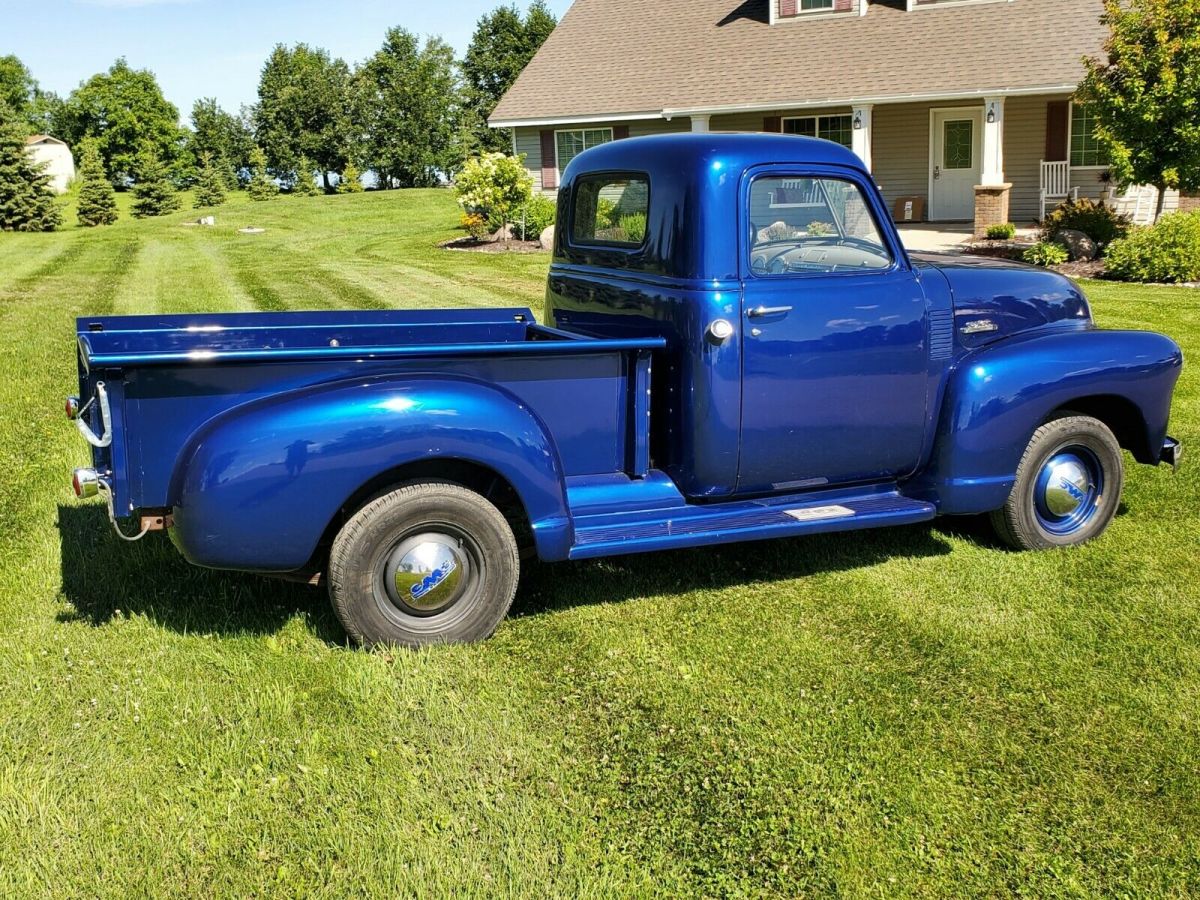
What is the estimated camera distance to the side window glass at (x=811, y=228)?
15.5ft

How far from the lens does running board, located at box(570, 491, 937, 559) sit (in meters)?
4.50

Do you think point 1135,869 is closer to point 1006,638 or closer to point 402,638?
Result: point 1006,638

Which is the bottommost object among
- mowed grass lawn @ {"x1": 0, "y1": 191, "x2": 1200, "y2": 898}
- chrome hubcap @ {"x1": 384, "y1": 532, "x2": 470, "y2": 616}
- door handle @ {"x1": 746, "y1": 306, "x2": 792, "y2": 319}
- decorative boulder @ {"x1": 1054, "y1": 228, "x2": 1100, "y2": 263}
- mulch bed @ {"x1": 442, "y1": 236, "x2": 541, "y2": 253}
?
mowed grass lawn @ {"x1": 0, "y1": 191, "x2": 1200, "y2": 898}

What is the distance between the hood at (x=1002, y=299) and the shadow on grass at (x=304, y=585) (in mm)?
1102

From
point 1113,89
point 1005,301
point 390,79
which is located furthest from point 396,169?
point 1005,301

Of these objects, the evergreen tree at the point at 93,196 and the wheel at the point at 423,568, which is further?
the evergreen tree at the point at 93,196

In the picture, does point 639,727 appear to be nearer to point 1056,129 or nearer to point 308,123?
point 1056,129

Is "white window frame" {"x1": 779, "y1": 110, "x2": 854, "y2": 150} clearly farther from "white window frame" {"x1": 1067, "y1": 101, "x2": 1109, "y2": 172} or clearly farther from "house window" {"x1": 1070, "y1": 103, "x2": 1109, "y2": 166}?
"house window" {"x1": 1070, "y1": 103, "x2": 1109, "y2": 166}

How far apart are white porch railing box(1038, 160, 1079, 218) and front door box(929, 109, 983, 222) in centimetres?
158

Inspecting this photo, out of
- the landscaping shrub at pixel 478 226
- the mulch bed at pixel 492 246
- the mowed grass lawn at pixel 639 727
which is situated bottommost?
the mowed grass lawn at pixel 639 727

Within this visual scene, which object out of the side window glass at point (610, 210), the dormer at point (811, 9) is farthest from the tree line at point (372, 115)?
the side window glass at point (610, 210)

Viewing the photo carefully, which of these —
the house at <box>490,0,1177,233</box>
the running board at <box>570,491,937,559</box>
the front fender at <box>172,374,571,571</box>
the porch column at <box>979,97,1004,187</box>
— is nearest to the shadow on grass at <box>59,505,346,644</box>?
the front fender at <box>172,374,571,571</box>

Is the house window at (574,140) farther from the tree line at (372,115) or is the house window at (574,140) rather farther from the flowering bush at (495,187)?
the tree line at (372,115)

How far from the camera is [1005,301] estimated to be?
5.38 metres
